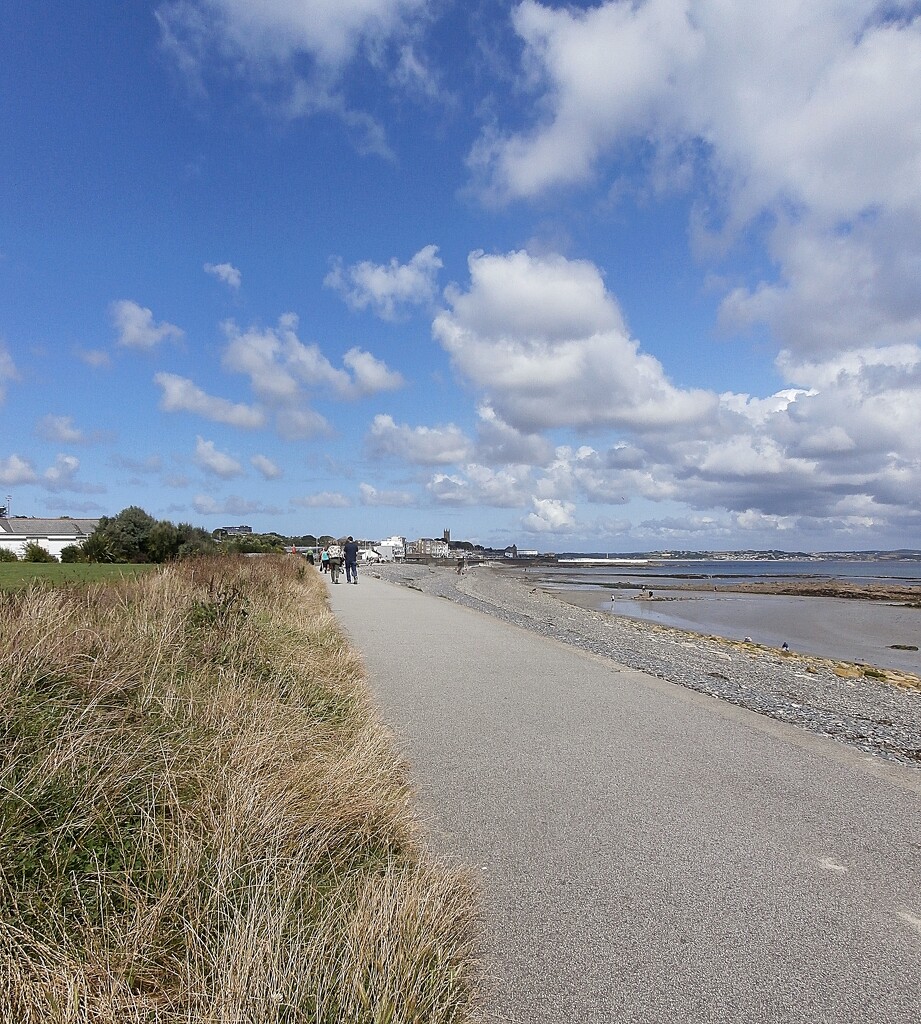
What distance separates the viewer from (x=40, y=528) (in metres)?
82.0

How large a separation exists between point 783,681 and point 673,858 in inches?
367

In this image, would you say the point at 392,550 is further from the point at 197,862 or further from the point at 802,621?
the point at 197,862

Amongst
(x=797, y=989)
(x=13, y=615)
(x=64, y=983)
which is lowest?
(x=797, y=989)

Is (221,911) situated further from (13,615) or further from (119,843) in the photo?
(13,615)

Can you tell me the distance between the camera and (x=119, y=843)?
3.36 meters

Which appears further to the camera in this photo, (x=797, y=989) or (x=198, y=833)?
(x=198, y=833)

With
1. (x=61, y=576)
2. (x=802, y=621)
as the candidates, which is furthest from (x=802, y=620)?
(x=61, y=576)

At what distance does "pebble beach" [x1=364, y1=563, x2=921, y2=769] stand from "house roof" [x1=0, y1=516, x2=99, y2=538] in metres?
74.5

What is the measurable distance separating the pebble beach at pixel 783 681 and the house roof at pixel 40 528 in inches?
2934

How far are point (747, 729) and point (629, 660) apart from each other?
4924 mm

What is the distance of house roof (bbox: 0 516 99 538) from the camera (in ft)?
259

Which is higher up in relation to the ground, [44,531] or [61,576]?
[44,531]

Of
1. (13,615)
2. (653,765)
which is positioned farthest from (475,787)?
(13,615)

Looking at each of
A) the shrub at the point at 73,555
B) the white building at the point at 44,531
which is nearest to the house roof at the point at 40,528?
the white building at the point at 44,531
